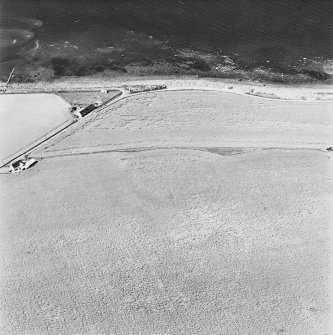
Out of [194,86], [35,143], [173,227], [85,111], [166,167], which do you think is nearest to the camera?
[173,227]

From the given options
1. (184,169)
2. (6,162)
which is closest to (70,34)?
(6,162)

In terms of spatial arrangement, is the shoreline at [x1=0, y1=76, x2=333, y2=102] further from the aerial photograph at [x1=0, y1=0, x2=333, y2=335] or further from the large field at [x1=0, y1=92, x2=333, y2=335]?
the large field at [x1=0, y1=92, x2=333, y2=335]

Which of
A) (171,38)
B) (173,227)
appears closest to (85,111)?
(173,227)

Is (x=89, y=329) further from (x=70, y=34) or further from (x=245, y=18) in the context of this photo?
(x=245, y=18)

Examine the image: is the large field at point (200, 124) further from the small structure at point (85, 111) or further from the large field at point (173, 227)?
the small structure at point (85, 111)

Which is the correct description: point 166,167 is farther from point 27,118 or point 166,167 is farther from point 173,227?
point 27,118

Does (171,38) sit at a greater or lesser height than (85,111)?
greater
